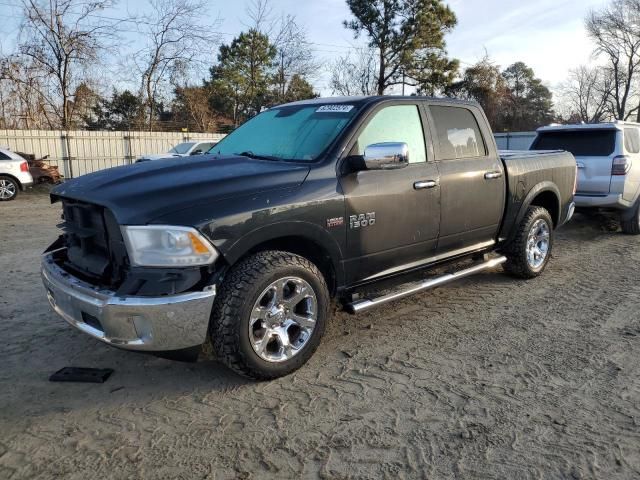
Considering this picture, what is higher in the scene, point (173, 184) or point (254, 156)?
point (254, 156)

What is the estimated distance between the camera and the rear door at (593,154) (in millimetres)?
7891

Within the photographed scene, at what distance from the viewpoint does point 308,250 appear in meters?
3.58

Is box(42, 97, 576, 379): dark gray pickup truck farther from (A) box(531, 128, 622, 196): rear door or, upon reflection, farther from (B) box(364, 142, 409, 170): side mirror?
(A) box(531, 128, 622, 196): rear door

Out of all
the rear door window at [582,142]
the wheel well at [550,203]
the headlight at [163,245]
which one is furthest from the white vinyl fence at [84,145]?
the headlight at [163,245]

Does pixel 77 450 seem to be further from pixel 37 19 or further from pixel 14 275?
pixel 37 19

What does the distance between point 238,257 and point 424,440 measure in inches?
58.0

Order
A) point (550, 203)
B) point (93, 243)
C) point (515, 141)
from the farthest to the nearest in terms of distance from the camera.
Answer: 1. point (515, 141)
2. point (550, 203)
3. point (93, 243)

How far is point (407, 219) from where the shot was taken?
4.00 meters

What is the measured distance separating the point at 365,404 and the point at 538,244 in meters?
3.64

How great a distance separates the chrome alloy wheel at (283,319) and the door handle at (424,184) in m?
1.30

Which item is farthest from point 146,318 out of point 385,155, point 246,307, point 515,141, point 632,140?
point 515,141

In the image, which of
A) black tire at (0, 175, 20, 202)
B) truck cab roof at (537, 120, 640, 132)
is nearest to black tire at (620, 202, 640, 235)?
truck cab roof at (537, 120, 640, 132)

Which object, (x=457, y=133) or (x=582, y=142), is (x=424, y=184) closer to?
(x=457, y=133)

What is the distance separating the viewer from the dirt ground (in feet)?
8.18
